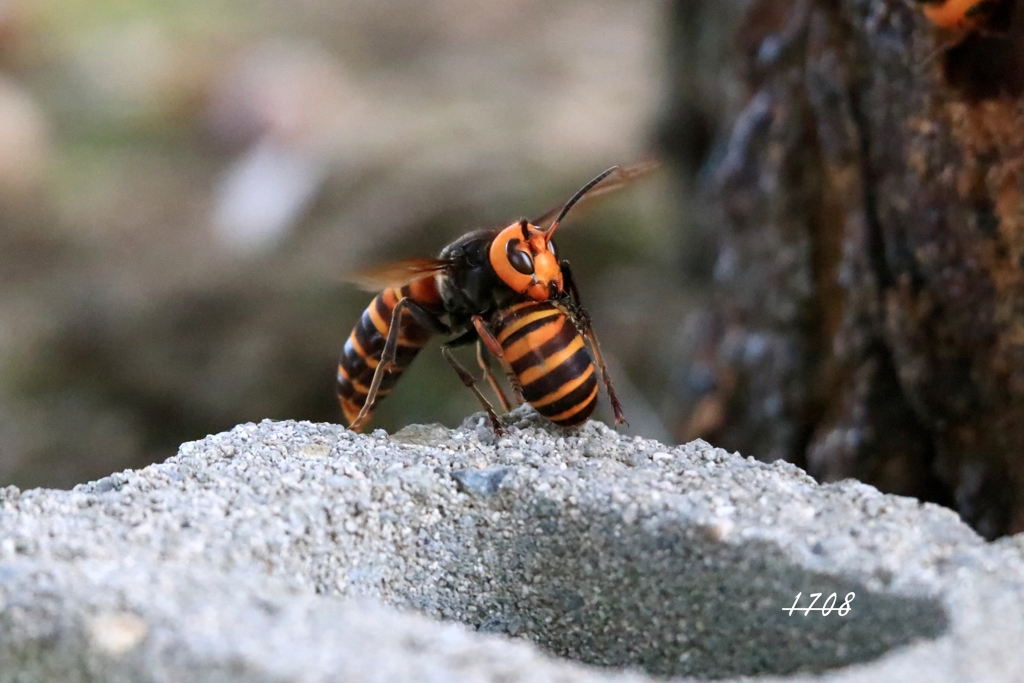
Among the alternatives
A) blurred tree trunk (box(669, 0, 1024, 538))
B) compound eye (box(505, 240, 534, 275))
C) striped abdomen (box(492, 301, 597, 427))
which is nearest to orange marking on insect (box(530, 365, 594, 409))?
striped abdomen (box(492, 301, 597, 427))

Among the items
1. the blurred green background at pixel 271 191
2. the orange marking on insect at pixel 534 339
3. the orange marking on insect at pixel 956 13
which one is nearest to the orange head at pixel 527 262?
the orange marking on insect at pixel 534 339

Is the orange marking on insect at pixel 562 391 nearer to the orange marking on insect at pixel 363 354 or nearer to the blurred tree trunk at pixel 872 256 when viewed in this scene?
the orange marking on insect at pixel 363 354

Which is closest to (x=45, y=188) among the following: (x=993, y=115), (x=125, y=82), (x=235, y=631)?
(x=125, y=82)

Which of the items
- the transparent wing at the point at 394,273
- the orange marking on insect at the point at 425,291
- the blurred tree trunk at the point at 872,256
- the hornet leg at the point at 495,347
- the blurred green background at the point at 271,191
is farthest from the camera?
the blurred green background at the point at 271,191

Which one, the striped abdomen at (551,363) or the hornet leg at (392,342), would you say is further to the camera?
the hornet leg at (392,342)

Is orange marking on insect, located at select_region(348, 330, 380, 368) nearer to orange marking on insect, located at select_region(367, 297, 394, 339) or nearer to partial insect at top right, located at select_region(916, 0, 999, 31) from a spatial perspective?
orange marking on insect, located at select_region(367, 297, 394, 339)

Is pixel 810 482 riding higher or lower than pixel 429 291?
lower

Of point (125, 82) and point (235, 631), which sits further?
point (125, 82)

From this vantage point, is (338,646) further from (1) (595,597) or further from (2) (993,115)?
(2) (993,115)
